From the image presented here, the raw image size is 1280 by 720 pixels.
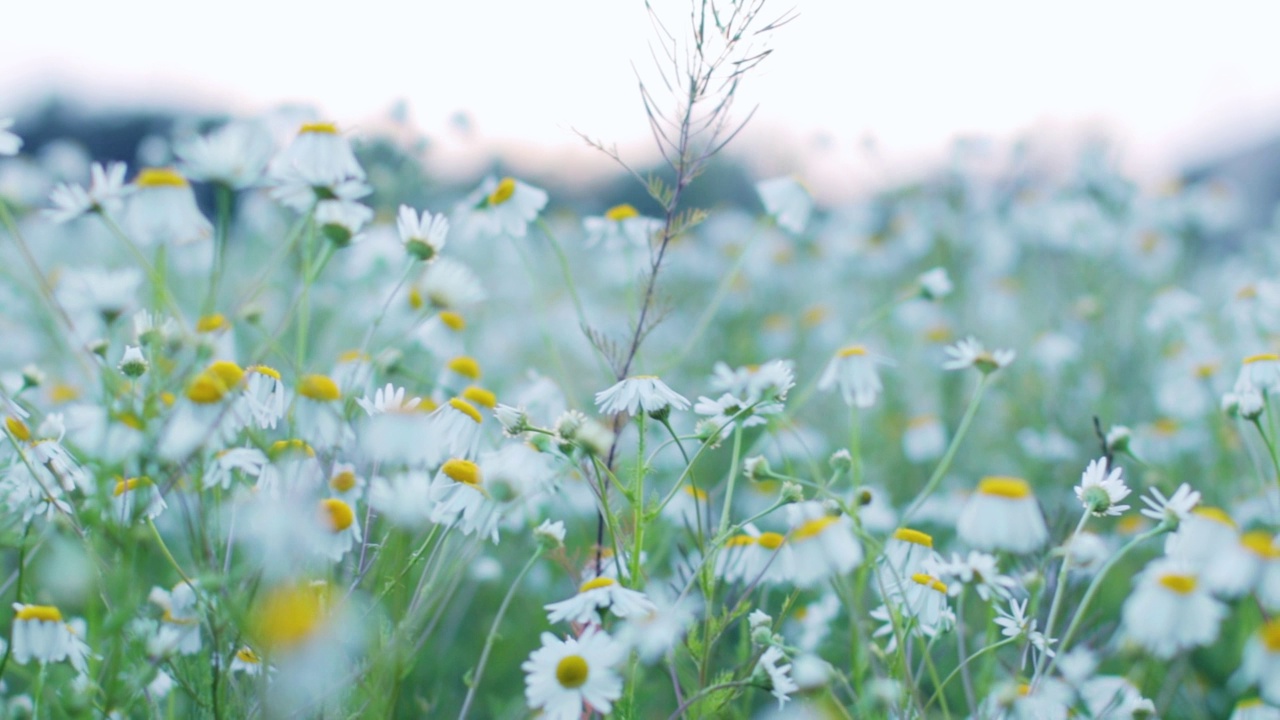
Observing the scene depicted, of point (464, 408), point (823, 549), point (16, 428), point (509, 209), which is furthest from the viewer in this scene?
point (509, 209)

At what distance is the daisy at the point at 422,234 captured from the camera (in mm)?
1538

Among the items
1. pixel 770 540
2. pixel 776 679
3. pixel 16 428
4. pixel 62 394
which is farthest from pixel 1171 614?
pixel 62 394

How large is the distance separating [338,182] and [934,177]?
3882mm

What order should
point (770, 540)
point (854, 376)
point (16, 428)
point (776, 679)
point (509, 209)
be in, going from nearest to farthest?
point (776, 679), point (16, 428), point (770, 540), point (854, 376), point (509, 209)

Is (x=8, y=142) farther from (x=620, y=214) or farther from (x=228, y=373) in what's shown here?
(x=620, y=214)

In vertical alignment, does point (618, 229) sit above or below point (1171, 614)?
above

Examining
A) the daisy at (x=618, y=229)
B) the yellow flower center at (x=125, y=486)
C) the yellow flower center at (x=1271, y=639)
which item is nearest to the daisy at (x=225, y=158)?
the yellow flower center at (x=125, y=486)

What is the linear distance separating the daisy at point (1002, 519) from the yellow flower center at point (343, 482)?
87 cm

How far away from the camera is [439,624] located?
2.24 m

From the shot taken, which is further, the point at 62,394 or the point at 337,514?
the point at 62,394

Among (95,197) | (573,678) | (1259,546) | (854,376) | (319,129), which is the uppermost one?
(319,129)

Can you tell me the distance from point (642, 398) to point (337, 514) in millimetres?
436

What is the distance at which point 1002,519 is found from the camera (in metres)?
1.21

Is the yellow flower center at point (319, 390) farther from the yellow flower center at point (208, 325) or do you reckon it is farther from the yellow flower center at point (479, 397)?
the yellow flower center at point (479, 397)
